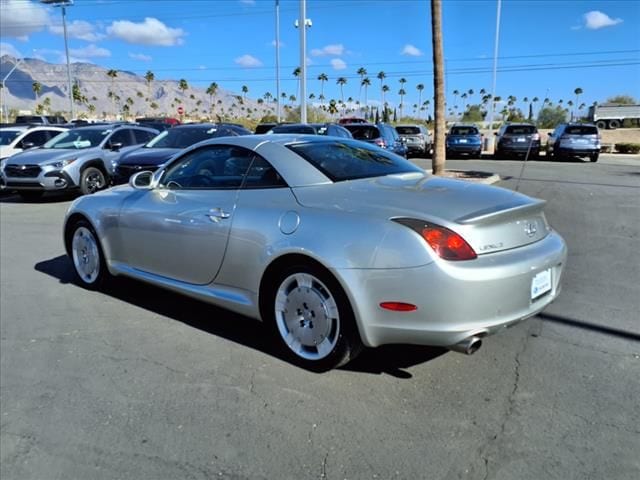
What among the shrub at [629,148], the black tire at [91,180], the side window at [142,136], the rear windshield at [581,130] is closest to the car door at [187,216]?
the black tire at [91,180]

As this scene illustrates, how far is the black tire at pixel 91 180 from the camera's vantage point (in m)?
12.3

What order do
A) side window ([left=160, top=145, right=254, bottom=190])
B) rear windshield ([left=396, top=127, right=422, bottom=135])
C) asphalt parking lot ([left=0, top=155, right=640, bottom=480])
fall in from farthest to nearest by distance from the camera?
rear windshield ([left=396, top=127, right=422, bottom=135]), side window ([left=160, top=145, right=254, bottom=190]), asphalt parking lot ([left=0, top=155, right=640, bottom=480])

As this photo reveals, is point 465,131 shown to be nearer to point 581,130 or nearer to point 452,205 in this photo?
point 581,130

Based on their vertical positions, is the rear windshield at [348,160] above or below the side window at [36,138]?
below

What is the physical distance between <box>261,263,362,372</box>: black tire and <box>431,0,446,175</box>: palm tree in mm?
11512

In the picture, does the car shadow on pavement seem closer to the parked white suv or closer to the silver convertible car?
the silver convertible car

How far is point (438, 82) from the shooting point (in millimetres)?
14055

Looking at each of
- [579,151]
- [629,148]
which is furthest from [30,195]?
[629,148]

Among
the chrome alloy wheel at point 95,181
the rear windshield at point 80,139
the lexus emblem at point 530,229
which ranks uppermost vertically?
the rear windshield at point 80,139

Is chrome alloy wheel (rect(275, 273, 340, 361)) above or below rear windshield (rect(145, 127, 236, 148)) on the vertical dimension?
below

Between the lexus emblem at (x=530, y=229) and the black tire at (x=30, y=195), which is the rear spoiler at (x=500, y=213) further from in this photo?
the black tire at (x=30, y=195)

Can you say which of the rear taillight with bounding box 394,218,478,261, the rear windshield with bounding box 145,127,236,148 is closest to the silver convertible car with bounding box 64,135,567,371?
the rear taillight with bounding box 394,218,478,261

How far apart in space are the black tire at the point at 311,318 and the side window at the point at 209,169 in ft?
3.12

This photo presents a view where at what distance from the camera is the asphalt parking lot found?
8.93 ft
